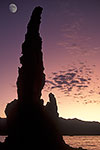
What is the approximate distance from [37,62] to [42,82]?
14.2 feet

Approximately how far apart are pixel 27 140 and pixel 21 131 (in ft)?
6.66

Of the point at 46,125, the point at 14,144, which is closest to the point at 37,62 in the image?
the point at 46,125

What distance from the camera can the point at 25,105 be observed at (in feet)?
173

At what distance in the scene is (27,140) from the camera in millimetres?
50031

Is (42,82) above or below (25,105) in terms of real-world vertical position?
above

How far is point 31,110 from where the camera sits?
5194 centimetres

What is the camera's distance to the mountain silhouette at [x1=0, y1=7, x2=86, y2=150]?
50375mm

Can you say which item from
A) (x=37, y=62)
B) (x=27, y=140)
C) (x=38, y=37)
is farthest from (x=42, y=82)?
(x=27, y=140)

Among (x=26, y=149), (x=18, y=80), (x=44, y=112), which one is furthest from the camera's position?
(x=18, y=80)

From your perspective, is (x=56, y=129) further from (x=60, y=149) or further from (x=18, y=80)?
(x=18, y=80)

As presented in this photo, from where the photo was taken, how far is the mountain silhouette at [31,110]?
165ft

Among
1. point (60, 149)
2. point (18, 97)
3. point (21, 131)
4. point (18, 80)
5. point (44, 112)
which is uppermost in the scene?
point (18, 80)

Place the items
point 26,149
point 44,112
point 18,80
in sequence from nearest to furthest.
A: 1. point 26,149
2. point 44,112
3. point 18,80

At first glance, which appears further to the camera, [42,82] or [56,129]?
[42,82]
